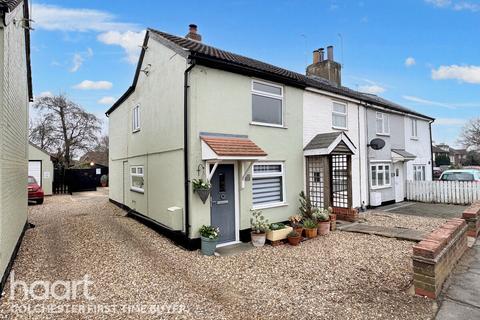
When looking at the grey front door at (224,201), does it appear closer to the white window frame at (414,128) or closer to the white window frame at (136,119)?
the white window frame at (136,119)

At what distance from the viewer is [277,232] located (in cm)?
746

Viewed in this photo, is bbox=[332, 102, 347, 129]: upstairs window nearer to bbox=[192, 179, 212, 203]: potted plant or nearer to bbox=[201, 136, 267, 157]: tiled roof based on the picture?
bbox=[201, 136, 267, 157]: tiled roof

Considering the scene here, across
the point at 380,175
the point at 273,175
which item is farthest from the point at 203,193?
the point at 380,175

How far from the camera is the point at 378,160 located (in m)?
13.5

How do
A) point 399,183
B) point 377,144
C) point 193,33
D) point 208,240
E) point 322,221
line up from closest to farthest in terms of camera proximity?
point 208,240, point 322,221, point 193,33, point 377,144, point 399,183

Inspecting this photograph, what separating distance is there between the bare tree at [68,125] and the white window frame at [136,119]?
71.4 feet

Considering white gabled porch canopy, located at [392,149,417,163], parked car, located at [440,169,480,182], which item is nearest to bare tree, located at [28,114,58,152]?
white gabled porch canopy, located at [392,149,417,163]

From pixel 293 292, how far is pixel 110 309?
9.84ft

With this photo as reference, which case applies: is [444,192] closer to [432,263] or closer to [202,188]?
[432,263]

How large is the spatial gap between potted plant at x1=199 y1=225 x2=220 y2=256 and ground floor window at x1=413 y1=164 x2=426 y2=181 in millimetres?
15937

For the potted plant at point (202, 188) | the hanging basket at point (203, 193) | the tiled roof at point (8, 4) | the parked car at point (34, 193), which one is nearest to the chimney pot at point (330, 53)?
the potted plant at point (202, 188)

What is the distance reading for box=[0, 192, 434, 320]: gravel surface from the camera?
12.7 feet

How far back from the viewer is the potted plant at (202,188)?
664 centimetres

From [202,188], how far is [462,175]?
16.5 metres
